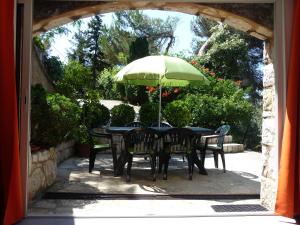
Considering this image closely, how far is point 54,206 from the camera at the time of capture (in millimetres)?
4492

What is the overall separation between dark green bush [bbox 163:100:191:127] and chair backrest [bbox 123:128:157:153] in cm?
392

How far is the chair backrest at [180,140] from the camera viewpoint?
616 cm

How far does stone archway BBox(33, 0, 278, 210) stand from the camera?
426 centimetres

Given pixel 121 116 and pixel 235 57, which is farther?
pixel 235 57

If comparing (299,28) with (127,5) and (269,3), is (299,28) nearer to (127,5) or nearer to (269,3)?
(269,3)

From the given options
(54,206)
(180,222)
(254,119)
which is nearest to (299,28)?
(180,222)

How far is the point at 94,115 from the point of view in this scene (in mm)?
9469

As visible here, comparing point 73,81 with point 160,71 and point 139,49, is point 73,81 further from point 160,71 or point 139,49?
point 139,49

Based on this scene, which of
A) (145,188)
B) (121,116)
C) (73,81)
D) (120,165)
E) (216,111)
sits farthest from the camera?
(216,111)

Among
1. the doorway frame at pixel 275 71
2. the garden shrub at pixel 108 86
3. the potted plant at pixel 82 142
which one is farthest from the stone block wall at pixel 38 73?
the garden shrub at pixel 108 86

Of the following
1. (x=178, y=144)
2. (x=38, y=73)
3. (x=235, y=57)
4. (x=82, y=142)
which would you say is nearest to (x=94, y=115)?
(x=82, y=142)

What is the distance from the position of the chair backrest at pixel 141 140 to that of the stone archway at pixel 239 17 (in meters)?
2.03

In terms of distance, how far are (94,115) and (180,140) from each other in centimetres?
375

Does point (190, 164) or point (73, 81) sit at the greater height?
point (73, 81)
